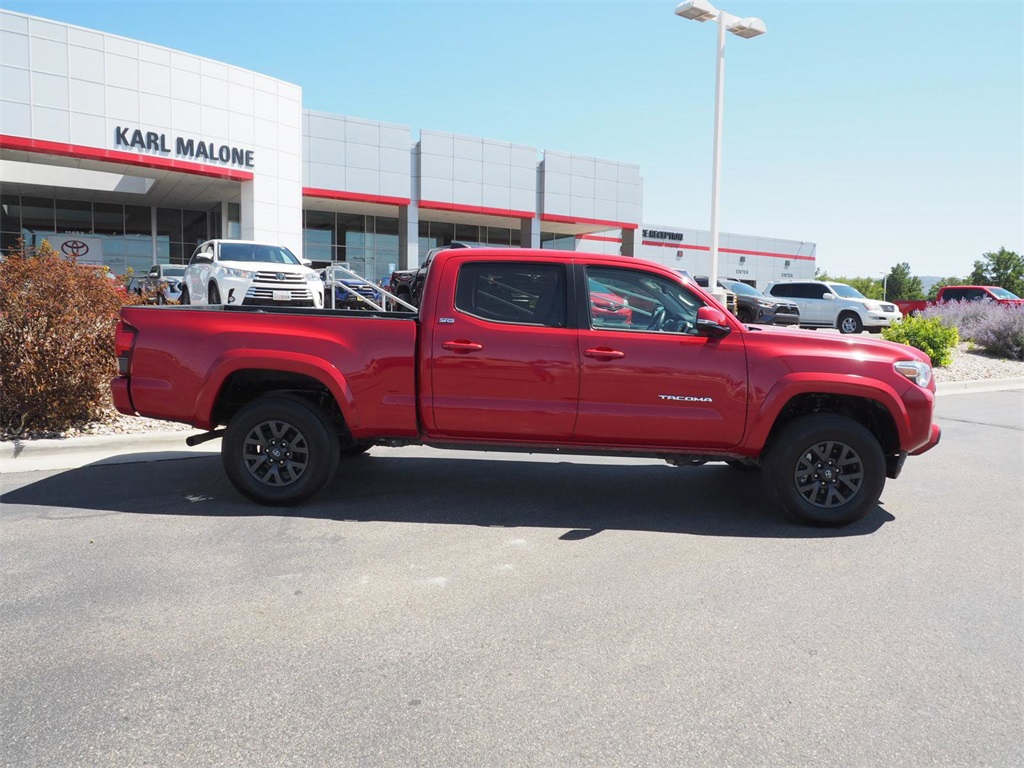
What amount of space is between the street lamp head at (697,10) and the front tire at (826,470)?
11.0 m

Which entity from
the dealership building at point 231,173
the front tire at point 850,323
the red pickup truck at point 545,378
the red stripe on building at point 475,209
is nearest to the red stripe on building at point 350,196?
the dealership building at point 231,173

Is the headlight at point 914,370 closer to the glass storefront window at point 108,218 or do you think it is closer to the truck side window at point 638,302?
the truck side window at point 638,302

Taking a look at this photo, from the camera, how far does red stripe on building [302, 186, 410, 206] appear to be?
33531 millimetres

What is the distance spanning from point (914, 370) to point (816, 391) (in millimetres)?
779

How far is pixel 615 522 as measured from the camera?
5582mm

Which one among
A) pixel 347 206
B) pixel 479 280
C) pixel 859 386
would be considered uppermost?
pixel 347 206

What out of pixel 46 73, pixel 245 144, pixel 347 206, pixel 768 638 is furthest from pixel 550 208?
pixel 768 638

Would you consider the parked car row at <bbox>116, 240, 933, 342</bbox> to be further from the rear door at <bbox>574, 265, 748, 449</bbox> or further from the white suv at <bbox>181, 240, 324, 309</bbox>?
the rear door at <bbox>574, 265, 748, 449</bbox>

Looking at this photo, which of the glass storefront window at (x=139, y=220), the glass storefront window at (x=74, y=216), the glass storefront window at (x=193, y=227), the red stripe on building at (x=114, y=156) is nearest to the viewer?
the red stripe on building at (x=114, y=156)

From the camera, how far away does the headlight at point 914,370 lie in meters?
5.55

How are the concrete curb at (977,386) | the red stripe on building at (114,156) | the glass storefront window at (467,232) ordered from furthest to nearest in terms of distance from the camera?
the glass storefront window at (467,232) → the red stripe on building at (114,156) → the concrete curb at (977,386)

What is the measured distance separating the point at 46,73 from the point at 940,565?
25750mm

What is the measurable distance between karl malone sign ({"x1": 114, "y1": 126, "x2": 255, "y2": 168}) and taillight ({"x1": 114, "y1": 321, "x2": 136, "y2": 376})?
842 inches

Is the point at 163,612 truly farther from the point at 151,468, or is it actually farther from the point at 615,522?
the point at 151,468
